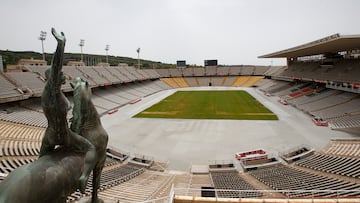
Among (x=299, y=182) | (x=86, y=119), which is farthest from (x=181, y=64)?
(x=86, y=119)

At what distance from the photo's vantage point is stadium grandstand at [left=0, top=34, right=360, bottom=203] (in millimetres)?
11188

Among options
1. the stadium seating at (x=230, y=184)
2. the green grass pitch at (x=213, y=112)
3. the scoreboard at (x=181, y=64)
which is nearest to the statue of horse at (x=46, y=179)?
the stadium seating at (x=230, y=184)

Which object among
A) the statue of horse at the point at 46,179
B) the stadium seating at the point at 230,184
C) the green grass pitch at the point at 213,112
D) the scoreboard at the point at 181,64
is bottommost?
the stadium seating at the point at 230,184

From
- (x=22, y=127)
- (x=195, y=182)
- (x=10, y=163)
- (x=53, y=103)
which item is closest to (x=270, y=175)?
(x=195, y=182)

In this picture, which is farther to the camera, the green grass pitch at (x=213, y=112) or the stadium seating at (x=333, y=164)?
the green grass pitch at (x=213, y=112)

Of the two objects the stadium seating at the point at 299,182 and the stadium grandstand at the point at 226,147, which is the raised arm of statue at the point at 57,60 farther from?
the stadium seating at the point at 299,182

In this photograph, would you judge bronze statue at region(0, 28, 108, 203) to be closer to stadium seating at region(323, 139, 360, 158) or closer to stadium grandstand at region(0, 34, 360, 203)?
stadium grandstand at region(0, 34, 360, 203)

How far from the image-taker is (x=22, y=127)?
2047 cm

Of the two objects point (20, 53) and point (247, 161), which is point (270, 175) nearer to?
point (247, 161)

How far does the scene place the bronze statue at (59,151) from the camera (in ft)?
12.9

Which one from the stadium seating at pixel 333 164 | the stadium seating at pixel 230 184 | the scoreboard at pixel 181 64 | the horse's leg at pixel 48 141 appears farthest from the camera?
the scoreboard at pixel 181 64

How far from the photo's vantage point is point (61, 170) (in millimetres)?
4461

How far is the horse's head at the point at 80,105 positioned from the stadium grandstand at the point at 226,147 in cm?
292

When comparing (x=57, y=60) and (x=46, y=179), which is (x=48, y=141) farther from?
(x=57, y=60)
